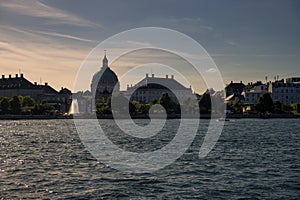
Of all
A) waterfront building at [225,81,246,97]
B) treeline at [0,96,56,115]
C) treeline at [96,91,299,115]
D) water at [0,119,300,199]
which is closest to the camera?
water at [0,119,300,199]

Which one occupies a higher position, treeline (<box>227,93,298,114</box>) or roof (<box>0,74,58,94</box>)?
roof (<box>0,74,58,94</box>)

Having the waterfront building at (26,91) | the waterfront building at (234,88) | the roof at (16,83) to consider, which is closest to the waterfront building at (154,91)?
the waterfront building at (234,88)

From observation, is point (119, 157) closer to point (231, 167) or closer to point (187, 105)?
point (231, 167)

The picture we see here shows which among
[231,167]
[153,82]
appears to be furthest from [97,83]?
[231,167]

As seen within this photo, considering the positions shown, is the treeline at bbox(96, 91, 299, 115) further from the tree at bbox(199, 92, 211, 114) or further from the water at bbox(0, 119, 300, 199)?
the water at bbox(0, 119, 300, 199)

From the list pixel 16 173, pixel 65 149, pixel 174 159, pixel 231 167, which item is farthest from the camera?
pixel 65 149

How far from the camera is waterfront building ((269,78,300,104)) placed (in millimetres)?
159750

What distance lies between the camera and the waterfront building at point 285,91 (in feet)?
524

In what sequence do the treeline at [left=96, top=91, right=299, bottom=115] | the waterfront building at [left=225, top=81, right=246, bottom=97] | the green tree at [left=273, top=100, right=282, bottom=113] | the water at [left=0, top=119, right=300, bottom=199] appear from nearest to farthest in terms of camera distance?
the water at [left=0, top=119, right=300, bottom=199]
the treeline at [left=96, top=91, right=299, bottom=115]
the green tree at [left=273, top=100, right=282, bottom=113]
the waterfront building at [left=225, top=81, right=246, bottom=97]

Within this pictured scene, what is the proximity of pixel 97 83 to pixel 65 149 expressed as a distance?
526 ft

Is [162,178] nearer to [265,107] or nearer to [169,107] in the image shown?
[265,107]

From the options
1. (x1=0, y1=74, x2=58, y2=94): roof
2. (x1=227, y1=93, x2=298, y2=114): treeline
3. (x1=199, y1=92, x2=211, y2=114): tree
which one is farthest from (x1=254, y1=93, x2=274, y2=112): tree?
(x1=0, y1=74, x2=58, y2=94): roof

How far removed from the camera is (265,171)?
82.4ft

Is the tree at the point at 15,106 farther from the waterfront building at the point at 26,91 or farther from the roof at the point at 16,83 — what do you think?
the roof at the point at 16,83
